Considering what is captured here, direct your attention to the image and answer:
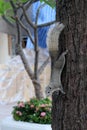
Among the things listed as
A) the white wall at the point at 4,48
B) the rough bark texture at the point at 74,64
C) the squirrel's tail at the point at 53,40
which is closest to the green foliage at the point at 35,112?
the rough bark texture at the point at 74,64

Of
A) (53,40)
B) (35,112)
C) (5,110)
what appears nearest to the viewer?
(53,40)

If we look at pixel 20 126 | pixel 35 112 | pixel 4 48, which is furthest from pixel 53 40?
pixel 4 48

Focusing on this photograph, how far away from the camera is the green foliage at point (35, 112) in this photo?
3821 millimetres

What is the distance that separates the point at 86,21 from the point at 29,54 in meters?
9.01

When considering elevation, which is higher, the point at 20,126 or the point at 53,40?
the point at 53,40

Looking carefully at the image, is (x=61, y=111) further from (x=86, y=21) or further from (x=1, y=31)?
(x=1, y=31)

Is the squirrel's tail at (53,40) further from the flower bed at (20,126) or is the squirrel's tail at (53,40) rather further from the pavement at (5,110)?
the pavement at (5,110)

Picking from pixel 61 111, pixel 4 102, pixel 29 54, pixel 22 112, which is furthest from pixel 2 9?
pixel 29 54

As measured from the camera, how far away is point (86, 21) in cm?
100

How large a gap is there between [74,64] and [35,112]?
304 centimetres

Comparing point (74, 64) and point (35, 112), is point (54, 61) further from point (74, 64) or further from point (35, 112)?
point (35, 112)

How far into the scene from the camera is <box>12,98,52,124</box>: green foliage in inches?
150

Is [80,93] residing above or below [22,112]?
above

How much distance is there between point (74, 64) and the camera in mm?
1013
